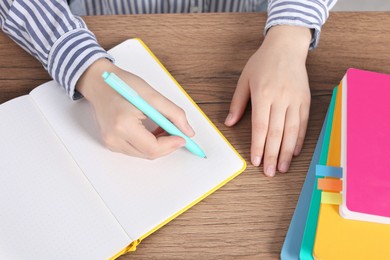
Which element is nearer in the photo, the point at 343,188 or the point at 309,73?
the point at 343,188

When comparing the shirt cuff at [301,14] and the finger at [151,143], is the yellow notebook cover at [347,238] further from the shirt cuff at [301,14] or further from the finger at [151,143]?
the shirt cuff at [301,14]

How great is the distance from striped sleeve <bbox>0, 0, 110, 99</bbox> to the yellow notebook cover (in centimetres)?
36

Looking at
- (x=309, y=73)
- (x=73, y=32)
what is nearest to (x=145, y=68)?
(x=73, y=32)

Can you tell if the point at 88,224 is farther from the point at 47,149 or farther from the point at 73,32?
the point at 73,32

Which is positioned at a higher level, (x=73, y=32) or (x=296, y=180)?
(x=73, y=32)

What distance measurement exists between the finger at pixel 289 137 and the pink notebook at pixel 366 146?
0.07 metres

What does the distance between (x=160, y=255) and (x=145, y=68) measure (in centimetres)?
27

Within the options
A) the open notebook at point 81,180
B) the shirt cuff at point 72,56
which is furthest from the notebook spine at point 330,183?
the shirt cuff at point 72,56

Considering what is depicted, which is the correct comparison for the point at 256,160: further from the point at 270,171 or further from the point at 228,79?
the point at 228,79

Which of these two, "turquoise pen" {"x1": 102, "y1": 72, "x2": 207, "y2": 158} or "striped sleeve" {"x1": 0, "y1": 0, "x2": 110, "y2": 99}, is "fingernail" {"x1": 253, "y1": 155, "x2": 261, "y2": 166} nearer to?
"turquoise pen" {"x1": 102, "y1": 72, "x2": 207, "y2": 158}

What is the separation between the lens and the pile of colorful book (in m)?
0.56

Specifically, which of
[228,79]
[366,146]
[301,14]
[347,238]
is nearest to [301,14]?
[301,14]

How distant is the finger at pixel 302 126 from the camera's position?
2.20ft

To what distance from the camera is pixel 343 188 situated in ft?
1.90
